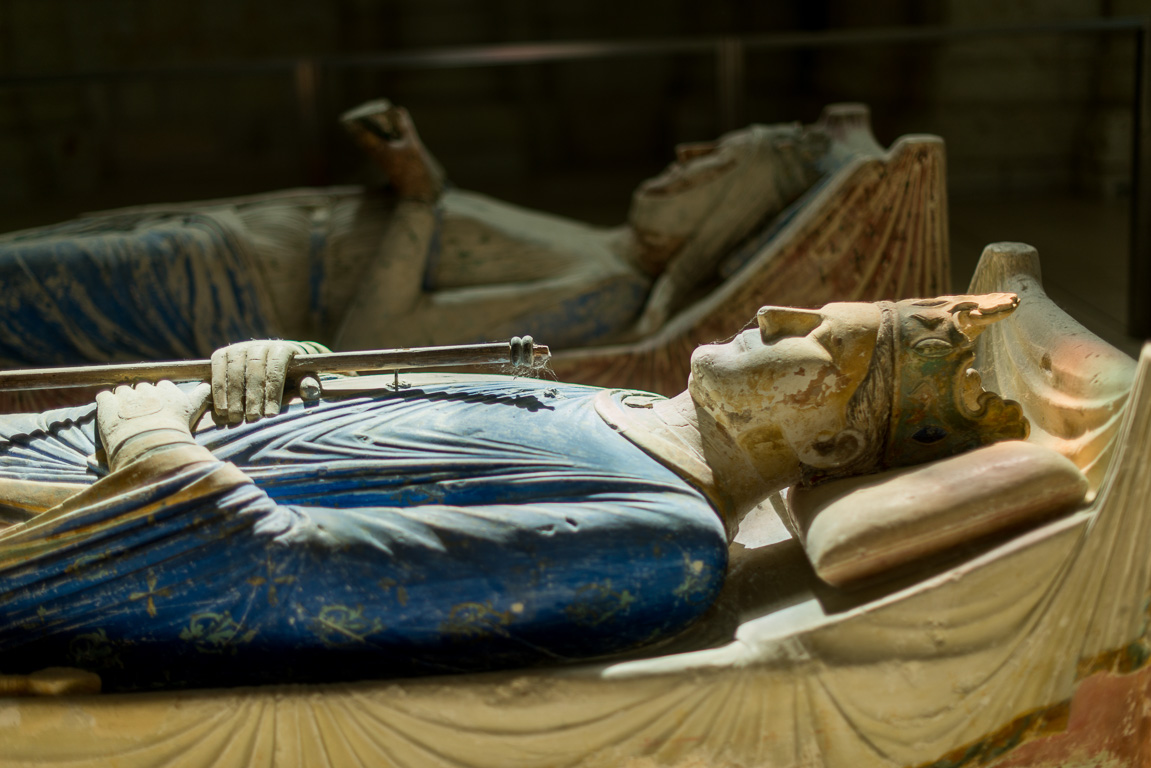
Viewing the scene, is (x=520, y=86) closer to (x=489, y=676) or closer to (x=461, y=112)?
(x=461, y=112)

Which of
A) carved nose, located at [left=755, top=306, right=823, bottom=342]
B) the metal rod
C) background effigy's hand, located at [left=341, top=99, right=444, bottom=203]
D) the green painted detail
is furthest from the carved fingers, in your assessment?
the metal rod

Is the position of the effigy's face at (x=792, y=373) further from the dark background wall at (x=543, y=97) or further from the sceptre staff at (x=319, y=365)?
the dark background wall at (x=543, y=97)

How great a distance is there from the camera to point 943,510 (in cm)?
178

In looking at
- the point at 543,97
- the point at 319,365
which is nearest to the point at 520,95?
the point at 543,97

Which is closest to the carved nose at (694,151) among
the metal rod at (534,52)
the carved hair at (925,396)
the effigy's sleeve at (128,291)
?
the metal rod at (534,52)

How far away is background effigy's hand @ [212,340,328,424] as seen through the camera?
2084 millimetres

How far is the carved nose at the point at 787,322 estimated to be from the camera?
195cm

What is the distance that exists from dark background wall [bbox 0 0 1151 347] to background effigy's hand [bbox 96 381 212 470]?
16.2ft

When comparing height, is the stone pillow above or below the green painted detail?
above

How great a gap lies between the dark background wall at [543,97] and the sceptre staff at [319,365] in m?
4.60

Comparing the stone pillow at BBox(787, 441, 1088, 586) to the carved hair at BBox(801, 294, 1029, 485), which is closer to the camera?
the stone pillow at BBox(787, 441, 1088, 586)

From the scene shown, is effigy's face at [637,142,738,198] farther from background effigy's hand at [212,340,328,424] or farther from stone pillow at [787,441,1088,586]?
stone pillow at [787,441,1088,586]

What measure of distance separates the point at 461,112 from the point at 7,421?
6.72 m

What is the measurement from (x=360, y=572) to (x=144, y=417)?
20.8 inches
